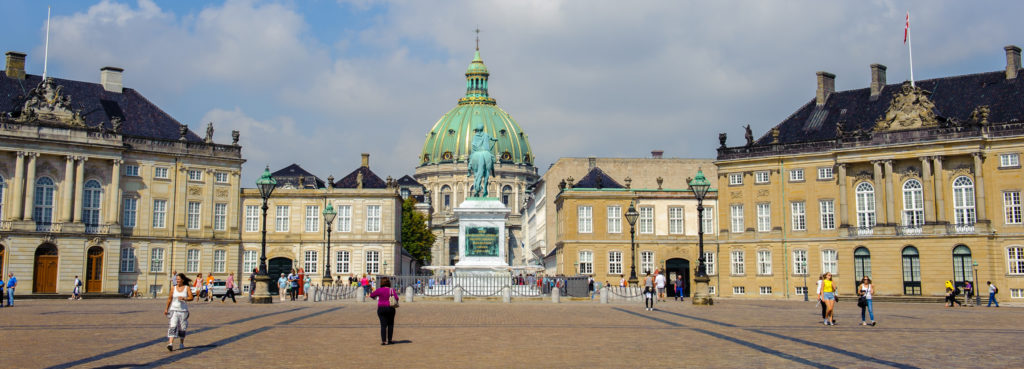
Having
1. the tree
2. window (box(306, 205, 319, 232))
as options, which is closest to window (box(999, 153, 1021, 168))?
window (box(306, 205, 319, 232))

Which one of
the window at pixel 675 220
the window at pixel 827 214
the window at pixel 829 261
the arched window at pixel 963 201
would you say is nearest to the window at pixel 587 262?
the window at pixel 675 220

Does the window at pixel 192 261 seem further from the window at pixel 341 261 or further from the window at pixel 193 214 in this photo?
the window at pixel 341 261

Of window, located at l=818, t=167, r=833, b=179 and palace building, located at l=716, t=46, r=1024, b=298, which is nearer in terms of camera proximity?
palace building, located at l=716, t=46, r=1024, b=298

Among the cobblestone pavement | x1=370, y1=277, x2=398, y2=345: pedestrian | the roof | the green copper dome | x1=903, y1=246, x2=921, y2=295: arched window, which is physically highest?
the green copper dome

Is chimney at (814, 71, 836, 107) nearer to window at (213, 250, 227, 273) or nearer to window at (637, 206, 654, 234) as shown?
window at (637, 206, 654, 234)

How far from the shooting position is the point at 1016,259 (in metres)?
53.4

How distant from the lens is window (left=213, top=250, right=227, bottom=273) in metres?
67.2

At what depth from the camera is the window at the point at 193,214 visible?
215 feet

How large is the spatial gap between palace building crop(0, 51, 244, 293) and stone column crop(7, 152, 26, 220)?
5 centimetres

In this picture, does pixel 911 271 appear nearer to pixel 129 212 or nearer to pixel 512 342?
pixel 512 342

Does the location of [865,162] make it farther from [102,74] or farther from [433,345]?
[102,74]

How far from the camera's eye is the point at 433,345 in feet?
58.5

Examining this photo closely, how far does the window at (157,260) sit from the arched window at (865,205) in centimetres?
4508

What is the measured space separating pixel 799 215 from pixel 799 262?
10.0ft
